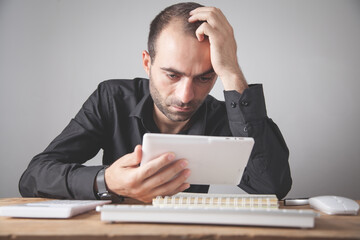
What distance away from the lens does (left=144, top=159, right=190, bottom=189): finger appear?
2.77ft

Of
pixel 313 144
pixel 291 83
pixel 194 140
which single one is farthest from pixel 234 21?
pixel 194 140

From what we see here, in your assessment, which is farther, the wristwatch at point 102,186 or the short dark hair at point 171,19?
the short dark hair at point 171,19

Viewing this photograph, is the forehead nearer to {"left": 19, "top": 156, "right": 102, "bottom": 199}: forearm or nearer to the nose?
the nose

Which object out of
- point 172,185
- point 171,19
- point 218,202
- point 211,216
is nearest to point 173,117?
point 171,19

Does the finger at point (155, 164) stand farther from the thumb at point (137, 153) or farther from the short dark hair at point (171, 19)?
the short dark hair at point (171, 19)

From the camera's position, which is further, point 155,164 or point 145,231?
point 155,164

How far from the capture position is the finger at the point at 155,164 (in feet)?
2.63

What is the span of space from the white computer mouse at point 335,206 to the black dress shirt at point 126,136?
0.29 meters

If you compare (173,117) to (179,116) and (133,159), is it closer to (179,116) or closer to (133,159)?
(179,116)

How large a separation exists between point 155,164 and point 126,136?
2.52ft

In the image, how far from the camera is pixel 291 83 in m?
2.06

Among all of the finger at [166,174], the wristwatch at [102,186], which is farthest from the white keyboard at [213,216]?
the wristwatch at [102,186]

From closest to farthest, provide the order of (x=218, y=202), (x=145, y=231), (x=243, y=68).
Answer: (x=145, y=231)
(x=218, y=202)
(x=243, y=68)

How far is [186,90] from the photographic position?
50.9 inches
